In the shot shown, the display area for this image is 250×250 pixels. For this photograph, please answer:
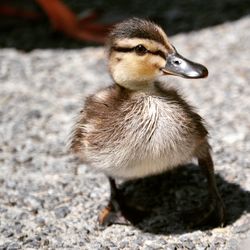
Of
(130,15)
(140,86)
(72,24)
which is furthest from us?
(130,15)

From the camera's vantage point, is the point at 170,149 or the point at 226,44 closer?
the point at 170,149

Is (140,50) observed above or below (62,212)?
above

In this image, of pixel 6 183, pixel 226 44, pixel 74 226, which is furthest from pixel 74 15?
pixel 74 226

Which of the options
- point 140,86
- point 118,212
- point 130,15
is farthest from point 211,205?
point 130,15

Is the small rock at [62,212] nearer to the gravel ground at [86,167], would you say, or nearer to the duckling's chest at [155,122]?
the gravel ground at [86,167]

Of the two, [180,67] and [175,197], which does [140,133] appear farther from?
[175,197]

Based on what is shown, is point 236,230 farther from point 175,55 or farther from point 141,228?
point 175,55

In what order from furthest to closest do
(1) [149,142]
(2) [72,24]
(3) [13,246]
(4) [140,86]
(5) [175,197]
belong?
(2) [72,24] < (5) [175,197] < (3) [13,246] < (4) [140,86] < (1) [149,142]

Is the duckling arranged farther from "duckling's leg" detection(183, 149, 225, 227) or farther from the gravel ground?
the gravel ground

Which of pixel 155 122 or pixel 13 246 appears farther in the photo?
pixel 13 246
